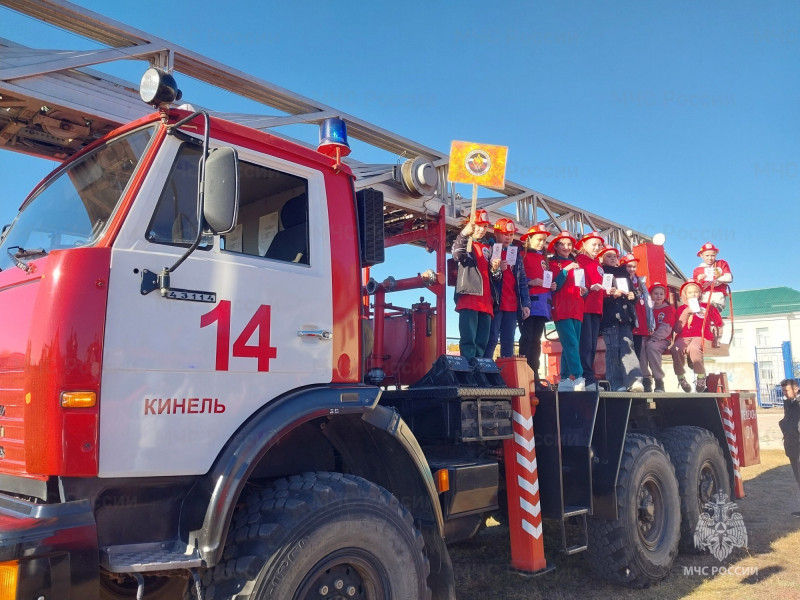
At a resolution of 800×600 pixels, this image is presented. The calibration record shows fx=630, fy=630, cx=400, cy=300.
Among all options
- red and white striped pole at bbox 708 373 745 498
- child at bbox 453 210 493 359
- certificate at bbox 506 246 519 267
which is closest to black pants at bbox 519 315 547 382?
certificate at bbox 506 246 519 267

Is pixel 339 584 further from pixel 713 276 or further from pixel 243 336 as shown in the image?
pixel 713 276

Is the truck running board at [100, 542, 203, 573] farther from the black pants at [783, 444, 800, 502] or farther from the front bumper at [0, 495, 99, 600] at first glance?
the black pants at [783, 444, 800, 502]

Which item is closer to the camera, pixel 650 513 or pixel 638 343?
pixel 650 513

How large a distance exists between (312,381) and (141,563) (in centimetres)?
105

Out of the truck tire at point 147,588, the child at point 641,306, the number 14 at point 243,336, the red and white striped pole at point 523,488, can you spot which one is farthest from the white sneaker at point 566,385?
the truck tire at point 147,588

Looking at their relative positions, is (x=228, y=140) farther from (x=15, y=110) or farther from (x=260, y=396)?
(x=15, y=110)

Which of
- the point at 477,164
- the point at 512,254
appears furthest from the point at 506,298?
the point at 477,164

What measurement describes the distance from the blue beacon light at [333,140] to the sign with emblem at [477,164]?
7.22 feet

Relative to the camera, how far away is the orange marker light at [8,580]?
6.72ft

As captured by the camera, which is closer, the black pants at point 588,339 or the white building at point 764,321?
the black pants at point 588,339

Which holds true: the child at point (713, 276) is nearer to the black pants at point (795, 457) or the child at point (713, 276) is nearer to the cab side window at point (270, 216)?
the black pants at point (795, 457)

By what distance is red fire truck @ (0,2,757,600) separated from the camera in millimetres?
2312

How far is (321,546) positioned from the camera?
105 inches

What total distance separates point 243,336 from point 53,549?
1.06 m
